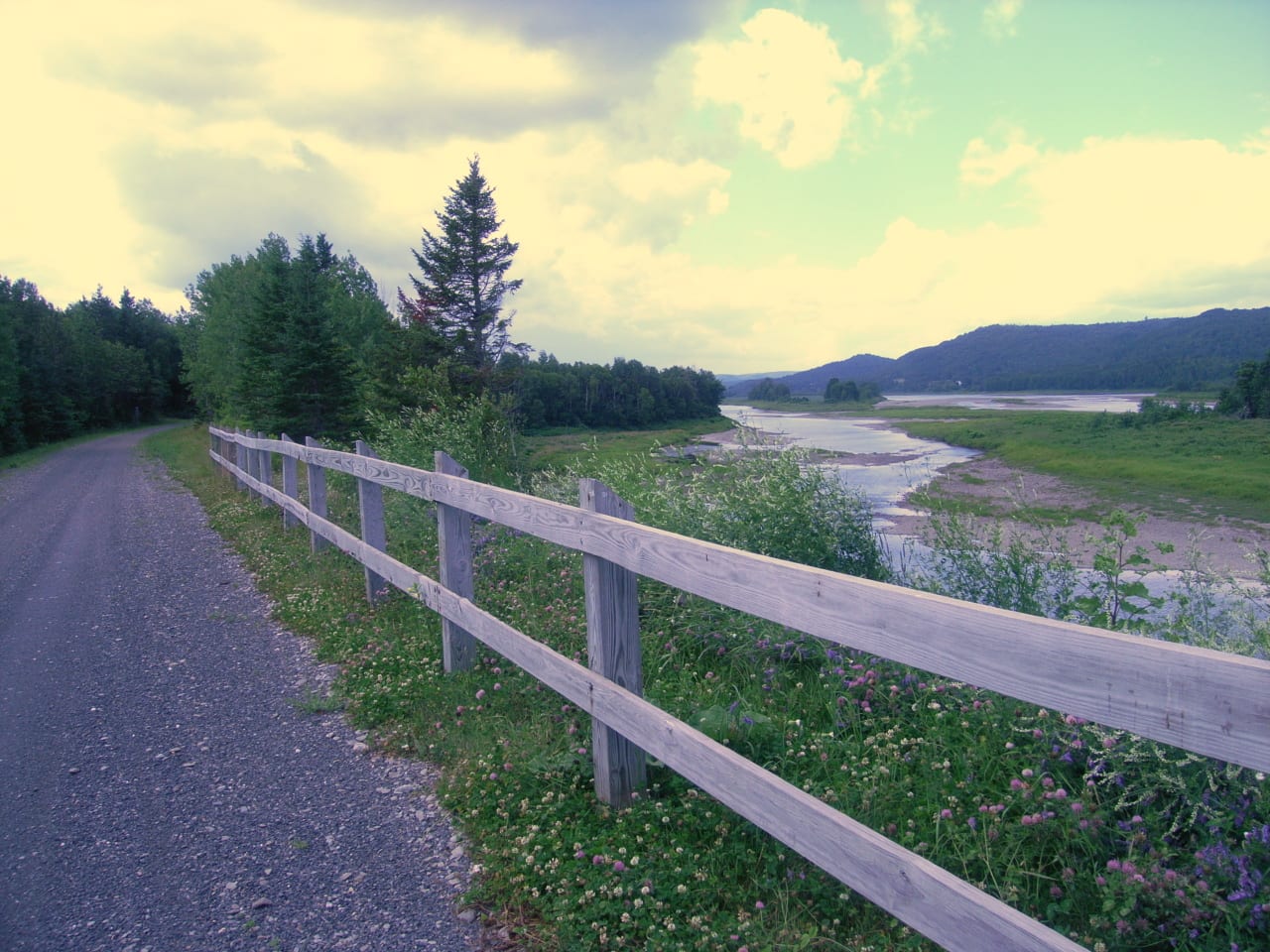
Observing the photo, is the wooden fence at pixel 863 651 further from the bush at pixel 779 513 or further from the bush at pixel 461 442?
the bush at pixel 461 442

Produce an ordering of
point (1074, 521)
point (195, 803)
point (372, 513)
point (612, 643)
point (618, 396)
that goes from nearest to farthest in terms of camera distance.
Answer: point (612, 643)
point (195, 803)
point (372, 513)
point (1074, 521)
point (618, 396)

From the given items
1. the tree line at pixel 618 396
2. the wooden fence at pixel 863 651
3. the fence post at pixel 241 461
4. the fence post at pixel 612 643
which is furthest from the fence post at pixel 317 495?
the tree line at pixel 618 396

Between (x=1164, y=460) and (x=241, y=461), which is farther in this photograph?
(x=1164, y=460)

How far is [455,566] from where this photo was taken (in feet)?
14.8

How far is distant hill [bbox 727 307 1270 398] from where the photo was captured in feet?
106

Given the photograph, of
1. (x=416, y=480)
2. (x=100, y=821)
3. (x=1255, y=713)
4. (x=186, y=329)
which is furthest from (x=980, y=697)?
(x=186, y=329)

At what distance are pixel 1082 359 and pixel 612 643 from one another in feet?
247

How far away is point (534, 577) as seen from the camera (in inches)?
240

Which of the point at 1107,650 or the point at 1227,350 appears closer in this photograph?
the point at 1107,650

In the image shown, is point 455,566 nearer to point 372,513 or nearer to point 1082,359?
point 372,513

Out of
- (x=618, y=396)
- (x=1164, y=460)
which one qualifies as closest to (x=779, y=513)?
(x=1164, y=460)

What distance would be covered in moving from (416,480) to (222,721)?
1.74 meters

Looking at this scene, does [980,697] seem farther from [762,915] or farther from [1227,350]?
[1227,350]

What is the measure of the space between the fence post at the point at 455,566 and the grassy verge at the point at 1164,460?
11.0 metres
